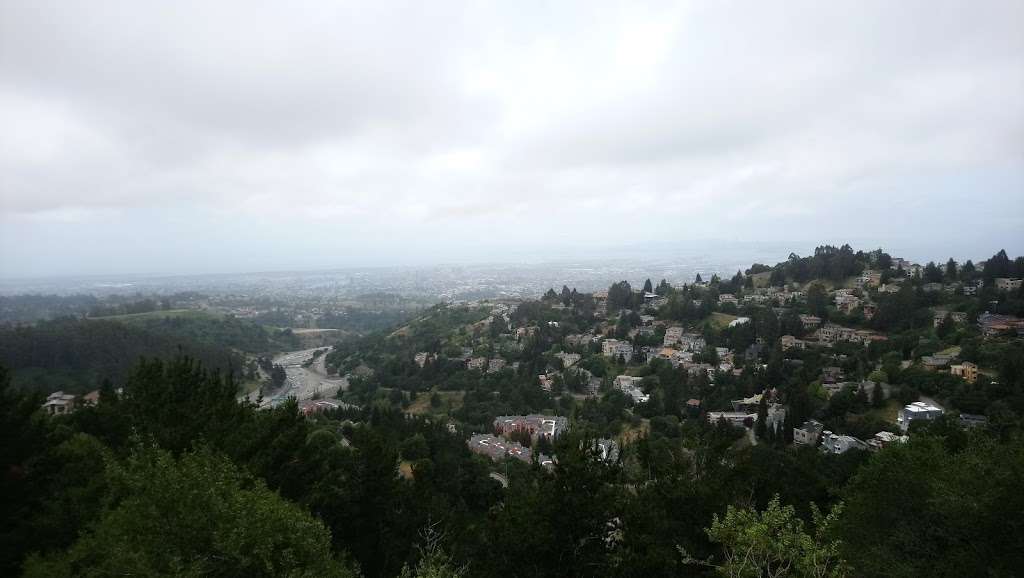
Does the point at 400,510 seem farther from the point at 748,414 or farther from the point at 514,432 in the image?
the point at 748,414

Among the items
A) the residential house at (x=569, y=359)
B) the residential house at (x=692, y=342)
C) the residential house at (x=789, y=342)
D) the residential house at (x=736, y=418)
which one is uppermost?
the residential house at (x=789, y=342)

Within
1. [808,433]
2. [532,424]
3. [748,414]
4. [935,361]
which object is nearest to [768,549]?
[808,433]

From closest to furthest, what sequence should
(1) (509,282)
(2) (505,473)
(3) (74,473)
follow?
(3) (74,473) → (2) (505,473) → (1) (509,282)

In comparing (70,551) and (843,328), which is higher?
(70,551)

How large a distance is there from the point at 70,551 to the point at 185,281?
23188 cm

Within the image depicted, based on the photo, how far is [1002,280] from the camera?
1537 inches

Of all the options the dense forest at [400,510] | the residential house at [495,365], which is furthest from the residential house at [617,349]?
the dense forest at [400,510]

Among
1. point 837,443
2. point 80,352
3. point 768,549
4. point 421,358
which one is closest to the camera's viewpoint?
point 768,549

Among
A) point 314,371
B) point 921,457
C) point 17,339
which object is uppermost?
point 921,457

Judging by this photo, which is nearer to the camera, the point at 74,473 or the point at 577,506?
the point at 577,506

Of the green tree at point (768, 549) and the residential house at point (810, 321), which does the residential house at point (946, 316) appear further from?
the green tree at point (768, 549)

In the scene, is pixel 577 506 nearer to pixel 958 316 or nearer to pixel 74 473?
pixel 74 473

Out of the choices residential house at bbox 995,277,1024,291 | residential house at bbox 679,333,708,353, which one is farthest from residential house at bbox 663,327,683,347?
residential house at bbox 995,277,1024,291

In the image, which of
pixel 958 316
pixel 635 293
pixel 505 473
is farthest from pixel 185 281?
pixel 958 316
